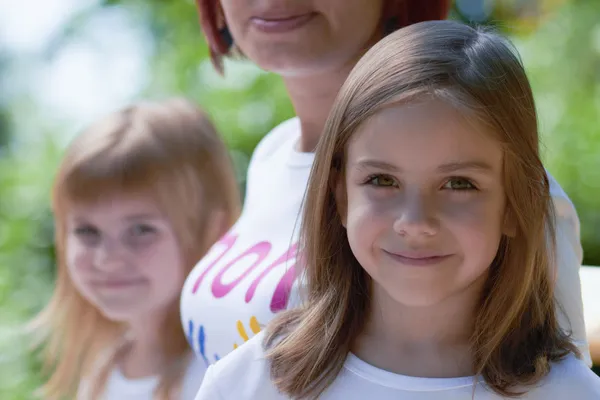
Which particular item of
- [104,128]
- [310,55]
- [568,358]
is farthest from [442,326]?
[104,128]

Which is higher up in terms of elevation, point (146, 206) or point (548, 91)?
point (146, 206)

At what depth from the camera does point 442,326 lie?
1.60 metres

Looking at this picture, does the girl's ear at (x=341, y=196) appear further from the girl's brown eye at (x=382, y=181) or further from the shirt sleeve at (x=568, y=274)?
the shirt sleeve at (x=568, y=274)

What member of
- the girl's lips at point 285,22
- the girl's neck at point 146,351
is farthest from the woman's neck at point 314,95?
the girl's neck at point 146,351

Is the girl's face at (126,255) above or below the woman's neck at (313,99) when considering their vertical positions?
below

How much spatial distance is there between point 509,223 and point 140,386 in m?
1.50

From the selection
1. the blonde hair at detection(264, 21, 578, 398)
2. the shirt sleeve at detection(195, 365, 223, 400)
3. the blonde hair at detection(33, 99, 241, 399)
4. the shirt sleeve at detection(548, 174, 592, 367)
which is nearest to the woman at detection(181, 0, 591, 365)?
the shirt sleeve at detection(548, 174, 592, 367)

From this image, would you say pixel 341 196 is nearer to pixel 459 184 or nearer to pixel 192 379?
pixel 459 184

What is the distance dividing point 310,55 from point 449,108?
54cm

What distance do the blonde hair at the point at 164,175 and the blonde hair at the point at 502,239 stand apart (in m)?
1.07

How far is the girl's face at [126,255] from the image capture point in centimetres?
269

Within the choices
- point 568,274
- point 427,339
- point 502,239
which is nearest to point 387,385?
point 427,339

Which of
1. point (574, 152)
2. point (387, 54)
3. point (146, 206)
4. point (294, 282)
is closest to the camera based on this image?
point (387, 54)

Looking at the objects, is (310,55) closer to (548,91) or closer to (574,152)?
(574,152)
